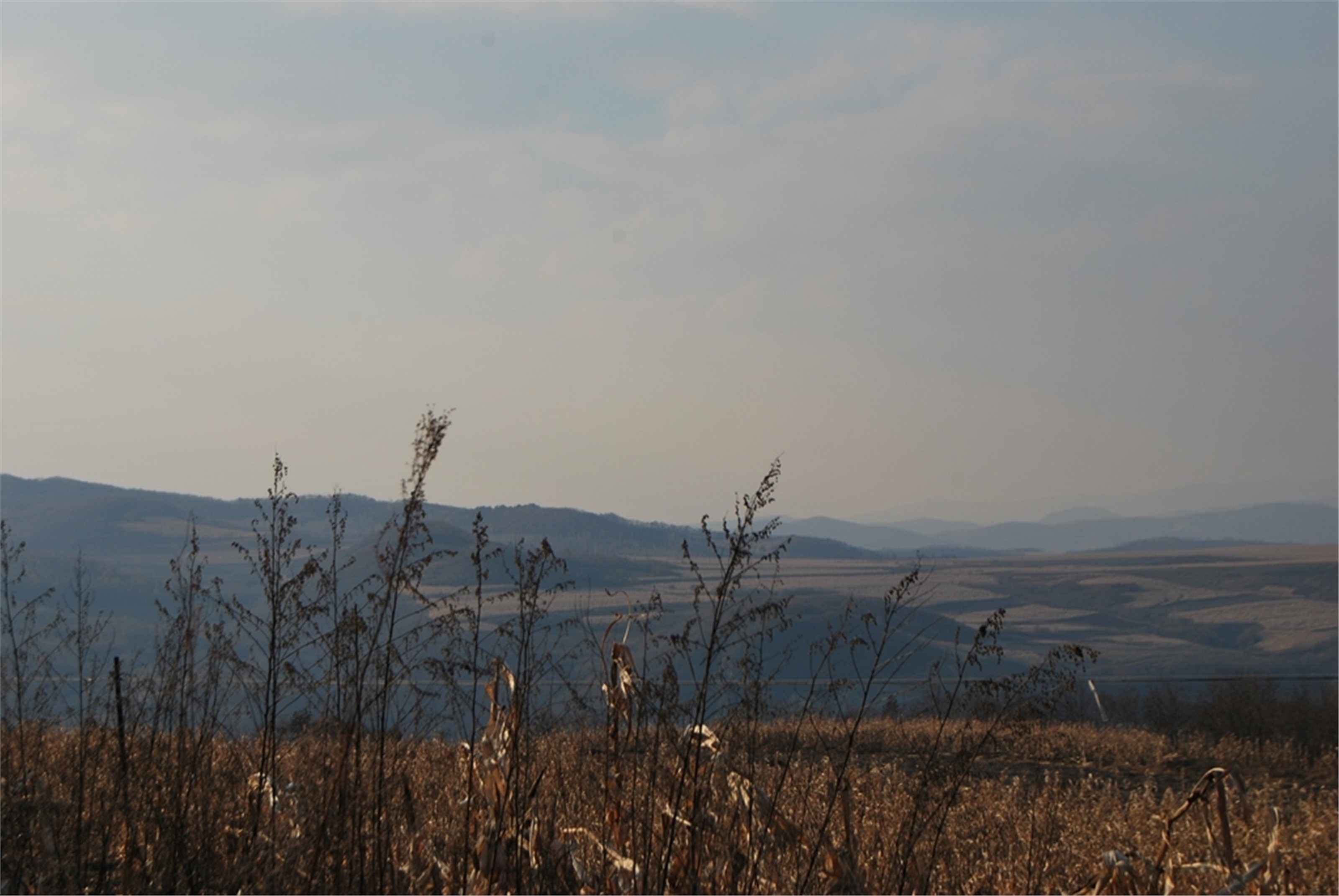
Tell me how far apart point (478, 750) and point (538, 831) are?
348 mm

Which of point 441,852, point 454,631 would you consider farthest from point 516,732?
point 441,852

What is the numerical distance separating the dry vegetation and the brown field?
0.02 metres

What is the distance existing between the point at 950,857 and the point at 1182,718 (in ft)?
47.9

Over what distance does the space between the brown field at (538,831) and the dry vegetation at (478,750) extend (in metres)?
0.02

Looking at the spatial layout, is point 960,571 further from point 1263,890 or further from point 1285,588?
point 1263,890

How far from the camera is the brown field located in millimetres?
3811

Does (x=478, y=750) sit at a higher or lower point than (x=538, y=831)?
higher

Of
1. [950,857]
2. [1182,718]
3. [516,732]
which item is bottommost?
[1182,718]

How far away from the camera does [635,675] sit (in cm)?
375

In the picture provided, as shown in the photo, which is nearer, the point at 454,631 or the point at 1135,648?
the point at 454,631

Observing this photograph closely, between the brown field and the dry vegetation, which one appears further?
the brown field

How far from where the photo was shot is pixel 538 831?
3.97 meters

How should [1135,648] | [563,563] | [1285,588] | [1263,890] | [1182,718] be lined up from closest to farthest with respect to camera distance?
[563,563]
[1263,890]
[1182,718]
[1135,648]
[1285,588]

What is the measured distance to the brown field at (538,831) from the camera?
3.81m
